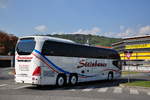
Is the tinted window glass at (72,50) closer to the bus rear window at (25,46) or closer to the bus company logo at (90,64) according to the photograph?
the bus company logo at (90,64)

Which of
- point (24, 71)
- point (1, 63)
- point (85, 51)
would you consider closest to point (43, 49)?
point (24, 71)

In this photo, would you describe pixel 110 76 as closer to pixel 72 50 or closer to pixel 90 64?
pixel 90 64

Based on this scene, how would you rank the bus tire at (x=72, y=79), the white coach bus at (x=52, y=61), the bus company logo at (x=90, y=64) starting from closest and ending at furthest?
the white coach bus at (x=52, y=61) < the bus tire at (x=72, y=79) < the bus company logo at (x=90, y=64)

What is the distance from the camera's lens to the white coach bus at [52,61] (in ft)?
51.1

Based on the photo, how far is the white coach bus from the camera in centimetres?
1559

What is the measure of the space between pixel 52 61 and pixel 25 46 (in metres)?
2.20

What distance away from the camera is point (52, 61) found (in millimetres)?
16578

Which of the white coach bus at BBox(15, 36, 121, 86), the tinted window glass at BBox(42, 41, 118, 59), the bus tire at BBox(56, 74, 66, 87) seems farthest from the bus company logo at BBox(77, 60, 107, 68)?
the bus tire at BBox(56, 74, 66, 87)

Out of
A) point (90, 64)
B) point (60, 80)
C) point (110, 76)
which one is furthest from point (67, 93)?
point (110, 76)

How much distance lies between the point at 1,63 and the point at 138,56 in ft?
199

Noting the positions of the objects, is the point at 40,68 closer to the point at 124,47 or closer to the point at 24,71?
the point at 24,71

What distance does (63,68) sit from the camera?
1777 cm

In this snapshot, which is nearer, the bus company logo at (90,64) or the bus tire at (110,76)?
the bus company logo at (90,64)

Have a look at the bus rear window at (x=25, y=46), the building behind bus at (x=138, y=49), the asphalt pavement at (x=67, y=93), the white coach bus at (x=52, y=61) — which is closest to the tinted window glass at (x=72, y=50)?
the white coach bus at (x=52, y=61)
